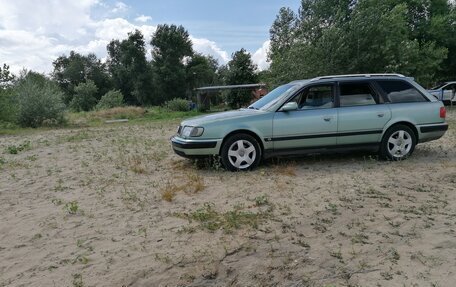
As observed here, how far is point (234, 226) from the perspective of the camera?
429 cm

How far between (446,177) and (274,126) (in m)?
2.79

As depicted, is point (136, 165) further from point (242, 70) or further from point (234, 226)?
point (242, 70)

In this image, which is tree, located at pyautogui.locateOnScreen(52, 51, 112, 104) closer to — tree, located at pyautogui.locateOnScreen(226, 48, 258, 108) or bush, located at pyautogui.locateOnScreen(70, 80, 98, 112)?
bush, located at pyautogui.locateOnScreen(70, 80, 98, 112)

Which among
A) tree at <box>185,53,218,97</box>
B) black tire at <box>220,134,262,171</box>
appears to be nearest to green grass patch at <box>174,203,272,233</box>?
black tire at <box>220,134,262,171</box>

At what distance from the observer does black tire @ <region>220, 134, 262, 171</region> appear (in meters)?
6.96

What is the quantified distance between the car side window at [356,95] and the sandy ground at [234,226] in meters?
1.11

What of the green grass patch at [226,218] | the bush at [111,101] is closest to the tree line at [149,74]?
the bush at [111,101]

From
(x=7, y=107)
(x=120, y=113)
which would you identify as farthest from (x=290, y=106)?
(x=120, y=113)

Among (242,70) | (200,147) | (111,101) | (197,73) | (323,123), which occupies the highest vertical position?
(197,73)

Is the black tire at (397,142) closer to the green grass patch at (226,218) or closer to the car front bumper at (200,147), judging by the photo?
the car front bumper at (200,147)

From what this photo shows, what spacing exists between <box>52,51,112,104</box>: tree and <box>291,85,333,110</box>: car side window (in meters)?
73.5

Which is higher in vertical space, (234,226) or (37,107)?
(37,107)

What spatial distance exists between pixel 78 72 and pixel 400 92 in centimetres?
7967

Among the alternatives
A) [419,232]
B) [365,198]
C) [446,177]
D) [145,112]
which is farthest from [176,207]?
[145,112]
